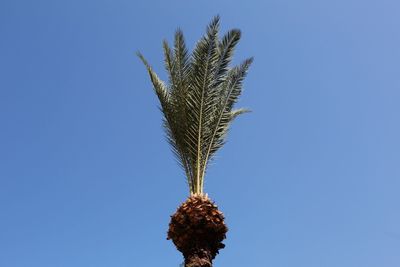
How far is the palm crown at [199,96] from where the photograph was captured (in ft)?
43.2

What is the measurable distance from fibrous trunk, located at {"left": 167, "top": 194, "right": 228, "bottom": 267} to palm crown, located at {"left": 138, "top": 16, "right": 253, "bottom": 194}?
1010mm

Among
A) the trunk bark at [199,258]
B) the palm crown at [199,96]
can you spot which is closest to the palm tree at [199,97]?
the palm crown at [199,96]

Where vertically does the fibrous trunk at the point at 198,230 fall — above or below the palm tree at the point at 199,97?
below

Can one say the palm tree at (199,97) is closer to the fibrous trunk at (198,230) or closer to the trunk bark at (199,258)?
the fibrous trunk at (198,230)

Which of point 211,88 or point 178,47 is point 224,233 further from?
point 178,47

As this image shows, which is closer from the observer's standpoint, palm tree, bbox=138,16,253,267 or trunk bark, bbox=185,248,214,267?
trunk bark, bbox=185,248,214,267

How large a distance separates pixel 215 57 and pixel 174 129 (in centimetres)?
233

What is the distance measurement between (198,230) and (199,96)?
12.4 ft

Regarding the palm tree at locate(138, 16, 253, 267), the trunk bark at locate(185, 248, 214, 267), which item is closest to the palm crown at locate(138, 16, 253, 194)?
the palm tree at locate(138, 16, 253, 267)

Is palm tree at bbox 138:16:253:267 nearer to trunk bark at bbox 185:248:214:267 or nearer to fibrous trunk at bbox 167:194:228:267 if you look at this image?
fibrous trunk at bbox 167:194:228:267

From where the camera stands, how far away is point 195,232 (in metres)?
11.4

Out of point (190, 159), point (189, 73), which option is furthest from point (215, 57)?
point (190, 159)

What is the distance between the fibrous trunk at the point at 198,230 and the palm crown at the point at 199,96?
1010 mm

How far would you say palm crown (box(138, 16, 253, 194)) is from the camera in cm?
1316
